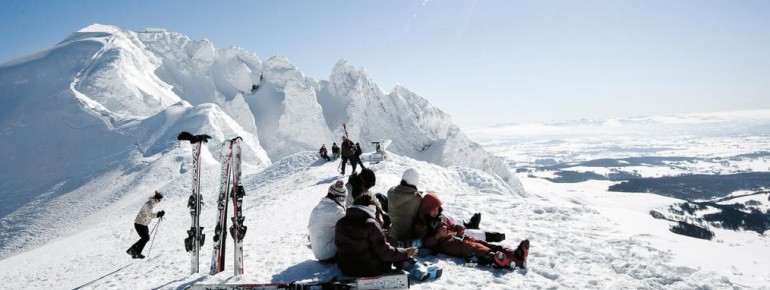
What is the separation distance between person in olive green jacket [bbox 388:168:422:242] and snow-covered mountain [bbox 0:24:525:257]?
76.4 ft

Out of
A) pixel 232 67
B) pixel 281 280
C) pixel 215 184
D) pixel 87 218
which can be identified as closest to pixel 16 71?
pixel 232 67

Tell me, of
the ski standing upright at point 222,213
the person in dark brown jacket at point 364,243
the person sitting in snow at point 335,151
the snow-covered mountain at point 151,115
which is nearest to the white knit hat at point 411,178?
the person in dark brown jacket at point 364,243

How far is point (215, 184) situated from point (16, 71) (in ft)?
148

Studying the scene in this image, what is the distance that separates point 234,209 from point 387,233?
106 inches

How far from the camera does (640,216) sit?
11.8 m

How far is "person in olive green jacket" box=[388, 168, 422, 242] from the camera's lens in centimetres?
723

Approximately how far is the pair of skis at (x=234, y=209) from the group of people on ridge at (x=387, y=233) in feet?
4.27

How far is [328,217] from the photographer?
20.4 ft

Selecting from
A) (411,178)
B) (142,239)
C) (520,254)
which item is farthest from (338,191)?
(142,239)

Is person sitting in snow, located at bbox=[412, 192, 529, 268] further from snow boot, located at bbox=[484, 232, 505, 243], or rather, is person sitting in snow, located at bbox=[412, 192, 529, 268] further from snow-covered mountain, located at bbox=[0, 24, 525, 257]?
snow-covered mountain, located at bbox=[0, 24, 525, 257]

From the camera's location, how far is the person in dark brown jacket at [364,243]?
5562 millimetres

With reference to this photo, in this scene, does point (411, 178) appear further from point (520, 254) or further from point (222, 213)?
point (222, 213)

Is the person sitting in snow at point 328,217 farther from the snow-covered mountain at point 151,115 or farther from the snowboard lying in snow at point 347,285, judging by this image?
the snow-covered mountain at point 151,115

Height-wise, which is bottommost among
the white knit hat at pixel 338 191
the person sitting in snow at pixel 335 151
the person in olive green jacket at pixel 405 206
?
the person in olive green jacket at pixel 405 206
